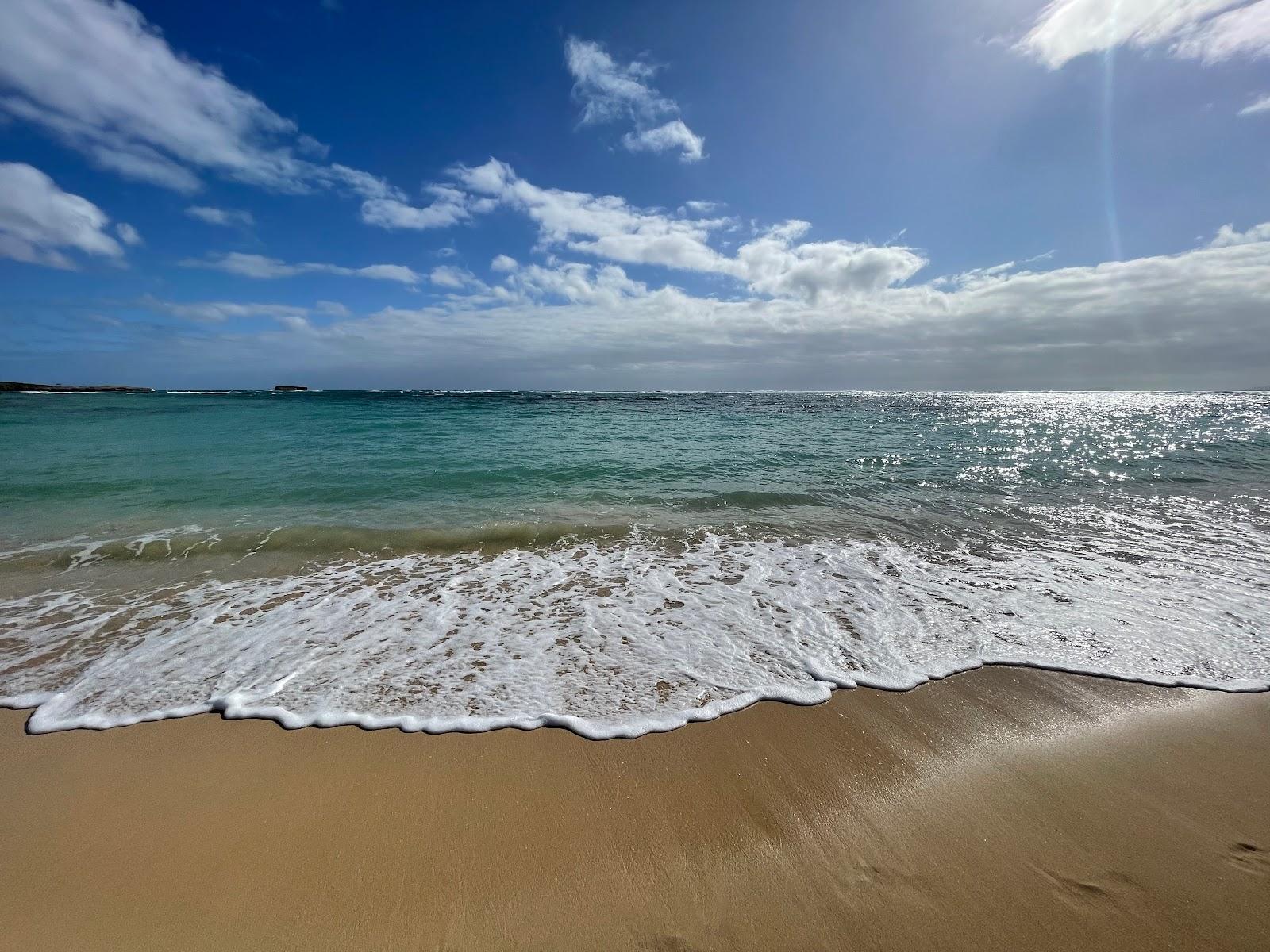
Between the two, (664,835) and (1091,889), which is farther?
(664,835)

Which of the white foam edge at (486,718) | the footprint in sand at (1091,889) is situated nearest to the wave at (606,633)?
the white foam edge at (486,718)

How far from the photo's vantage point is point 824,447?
18.3 meters

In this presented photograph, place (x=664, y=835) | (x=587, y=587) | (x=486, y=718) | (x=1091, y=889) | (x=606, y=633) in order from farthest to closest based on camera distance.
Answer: (x=587, y=587), (x=606, y=633), (x=486, y=718), (x=664, y=835), (x=1091, y=889)

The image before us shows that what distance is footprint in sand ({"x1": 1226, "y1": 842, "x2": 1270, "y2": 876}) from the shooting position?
226 centimetres

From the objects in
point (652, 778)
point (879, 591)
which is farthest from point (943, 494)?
point (652, 778)

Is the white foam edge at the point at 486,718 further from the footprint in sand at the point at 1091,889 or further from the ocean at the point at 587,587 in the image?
the footprint in sand at the point at 1091,889

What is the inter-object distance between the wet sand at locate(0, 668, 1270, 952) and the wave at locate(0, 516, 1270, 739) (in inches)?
13.9

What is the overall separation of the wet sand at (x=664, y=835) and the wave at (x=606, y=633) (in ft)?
1.16

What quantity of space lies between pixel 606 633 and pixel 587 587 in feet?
3.91

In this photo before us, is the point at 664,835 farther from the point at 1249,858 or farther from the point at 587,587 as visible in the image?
the point at 587,587

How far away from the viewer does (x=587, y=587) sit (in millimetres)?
5828

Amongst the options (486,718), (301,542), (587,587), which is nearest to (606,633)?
(587,587)

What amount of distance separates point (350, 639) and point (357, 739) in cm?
158

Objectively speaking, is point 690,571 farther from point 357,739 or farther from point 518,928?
point 518,928
